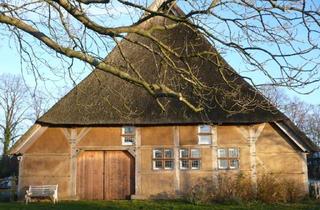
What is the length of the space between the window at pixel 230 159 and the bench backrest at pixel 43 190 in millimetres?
6205

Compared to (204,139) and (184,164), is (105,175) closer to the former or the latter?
(184,164)

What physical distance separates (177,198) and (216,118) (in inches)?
129

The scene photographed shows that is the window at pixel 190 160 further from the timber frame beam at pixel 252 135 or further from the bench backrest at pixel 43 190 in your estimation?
the bench backrest at pixel 43 190

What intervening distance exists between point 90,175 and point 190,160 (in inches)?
152

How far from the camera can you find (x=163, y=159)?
17250 mm

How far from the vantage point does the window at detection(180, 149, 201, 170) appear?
17.2 meters

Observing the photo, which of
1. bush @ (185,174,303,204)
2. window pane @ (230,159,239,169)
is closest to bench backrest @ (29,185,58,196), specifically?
bush @ (185,174,303,204)

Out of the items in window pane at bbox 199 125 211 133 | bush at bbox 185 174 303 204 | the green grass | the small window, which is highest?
window pane at bbox 199 125 211 133

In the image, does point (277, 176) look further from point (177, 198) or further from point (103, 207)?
point (103, 207)

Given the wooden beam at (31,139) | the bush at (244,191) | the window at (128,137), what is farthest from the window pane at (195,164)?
the wooden beam at (31,139)

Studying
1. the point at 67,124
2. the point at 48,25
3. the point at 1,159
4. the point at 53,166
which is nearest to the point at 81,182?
the point at 53,166

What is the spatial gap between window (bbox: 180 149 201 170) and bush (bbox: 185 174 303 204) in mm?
805

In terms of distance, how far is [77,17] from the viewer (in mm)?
6445

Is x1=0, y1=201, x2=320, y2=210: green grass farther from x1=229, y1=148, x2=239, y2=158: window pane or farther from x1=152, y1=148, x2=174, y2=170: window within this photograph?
x1=229, y1=148, x2=239, y2=158: window pane
